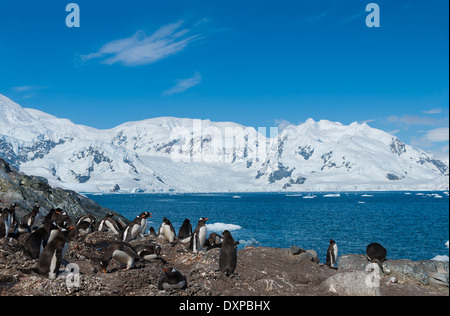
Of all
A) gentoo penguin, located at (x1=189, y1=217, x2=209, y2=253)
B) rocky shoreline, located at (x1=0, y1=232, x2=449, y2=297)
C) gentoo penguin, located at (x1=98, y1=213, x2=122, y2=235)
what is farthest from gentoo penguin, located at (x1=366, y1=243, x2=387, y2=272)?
gentoo penguin, located at (x1=98, y1=213, x2=122, y2=235)

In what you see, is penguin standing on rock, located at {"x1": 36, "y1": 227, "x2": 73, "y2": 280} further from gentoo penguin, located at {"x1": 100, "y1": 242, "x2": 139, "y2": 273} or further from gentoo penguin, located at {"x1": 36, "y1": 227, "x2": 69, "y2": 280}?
gentoo penguin, located at {"x1": 100, "y1": 242, "x2": 139, "y2": 273}

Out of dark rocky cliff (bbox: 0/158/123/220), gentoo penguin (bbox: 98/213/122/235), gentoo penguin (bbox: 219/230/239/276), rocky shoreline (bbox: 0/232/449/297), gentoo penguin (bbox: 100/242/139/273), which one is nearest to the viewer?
rocky shoreline (bbox: 0/232/449/297)

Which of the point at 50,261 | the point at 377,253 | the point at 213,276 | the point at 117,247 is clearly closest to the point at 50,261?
the point at 50,261

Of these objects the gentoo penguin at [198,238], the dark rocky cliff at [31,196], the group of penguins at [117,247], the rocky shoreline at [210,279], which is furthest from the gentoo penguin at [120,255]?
the dark rocky cliff at [31,196]

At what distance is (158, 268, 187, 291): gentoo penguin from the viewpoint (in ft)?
38.5

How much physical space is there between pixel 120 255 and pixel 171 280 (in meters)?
3.01

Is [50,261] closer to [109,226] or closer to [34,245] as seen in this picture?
[34,245]

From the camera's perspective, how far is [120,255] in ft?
45.9

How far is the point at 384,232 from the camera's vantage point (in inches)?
2499

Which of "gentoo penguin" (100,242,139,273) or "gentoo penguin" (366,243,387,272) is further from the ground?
"gentoo penguin" (100,242,139,273)

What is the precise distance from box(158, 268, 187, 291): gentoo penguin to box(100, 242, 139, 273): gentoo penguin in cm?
257

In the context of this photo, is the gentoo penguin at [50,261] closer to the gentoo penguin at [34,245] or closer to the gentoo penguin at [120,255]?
the gentoo penguin at [34,245]
